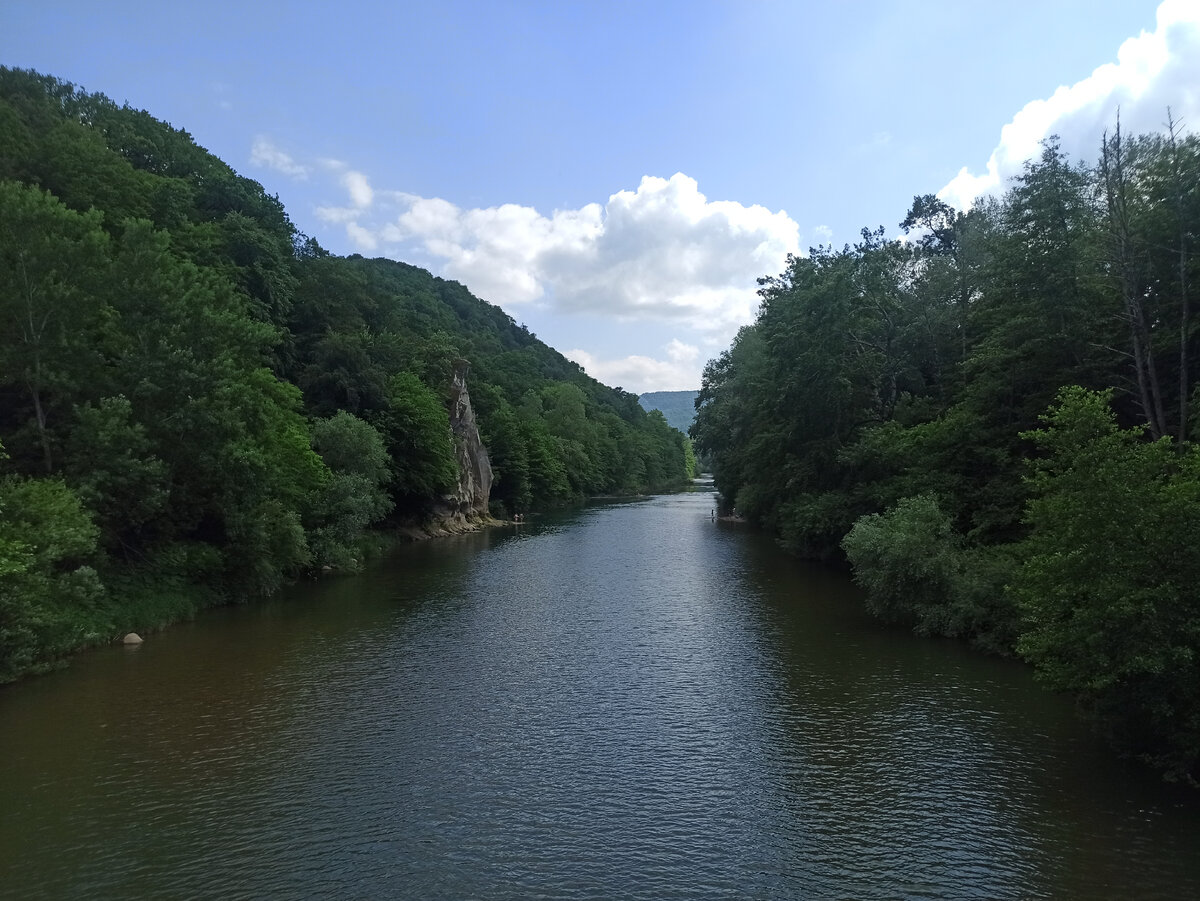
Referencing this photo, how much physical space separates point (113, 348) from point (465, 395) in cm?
4855

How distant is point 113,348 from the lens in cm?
2961

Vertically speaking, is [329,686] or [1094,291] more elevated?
[1094,291]

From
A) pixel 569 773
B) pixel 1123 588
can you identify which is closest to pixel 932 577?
pixel 1123 588

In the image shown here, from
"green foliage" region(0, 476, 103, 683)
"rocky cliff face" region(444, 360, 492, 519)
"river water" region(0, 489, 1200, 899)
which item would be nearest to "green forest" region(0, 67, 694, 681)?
"green foliage" region(0, 476, 103, 683)

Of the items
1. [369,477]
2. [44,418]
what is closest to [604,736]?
[44,418]

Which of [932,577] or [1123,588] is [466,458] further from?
[1123,588]

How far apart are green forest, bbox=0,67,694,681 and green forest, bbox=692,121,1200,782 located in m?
23.8

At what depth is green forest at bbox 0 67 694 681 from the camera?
24.8 metres

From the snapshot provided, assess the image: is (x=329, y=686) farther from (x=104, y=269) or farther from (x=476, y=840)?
(x=104, y=269)

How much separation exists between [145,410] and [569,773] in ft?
73.4

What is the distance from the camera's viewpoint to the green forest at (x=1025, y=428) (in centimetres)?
1444

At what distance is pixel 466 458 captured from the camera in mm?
74875

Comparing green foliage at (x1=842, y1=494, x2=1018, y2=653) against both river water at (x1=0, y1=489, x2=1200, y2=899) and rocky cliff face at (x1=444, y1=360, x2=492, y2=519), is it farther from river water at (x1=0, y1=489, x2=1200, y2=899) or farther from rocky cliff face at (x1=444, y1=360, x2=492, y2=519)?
rocky cliff face at (x1=444, y1=360, x2=492, y2=519)

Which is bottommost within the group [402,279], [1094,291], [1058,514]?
[1058,514]
